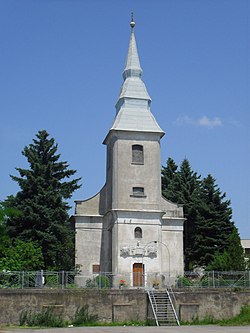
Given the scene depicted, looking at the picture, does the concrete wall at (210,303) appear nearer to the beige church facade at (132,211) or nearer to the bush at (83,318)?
the bush at (83,318)

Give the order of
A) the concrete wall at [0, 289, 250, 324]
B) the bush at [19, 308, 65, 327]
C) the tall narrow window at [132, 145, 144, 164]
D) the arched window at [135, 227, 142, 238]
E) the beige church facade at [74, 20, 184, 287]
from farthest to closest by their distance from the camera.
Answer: the tall narrow window at [132, 145, 144, 164] → the arched window at [135, 227, 142, 238] → the beige church facade at [74, 20, 184, 287] → the concrete wall at [0, 289, 250, 324] → the bush at [19, 308, 65, 327]

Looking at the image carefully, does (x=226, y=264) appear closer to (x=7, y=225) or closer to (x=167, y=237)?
(x=167, y=237)

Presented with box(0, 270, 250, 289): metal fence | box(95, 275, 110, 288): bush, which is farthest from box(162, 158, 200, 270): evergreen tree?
box(95, 275, 110, 288): bush

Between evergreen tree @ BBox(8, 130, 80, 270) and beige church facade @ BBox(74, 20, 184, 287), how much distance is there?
2.14 meters

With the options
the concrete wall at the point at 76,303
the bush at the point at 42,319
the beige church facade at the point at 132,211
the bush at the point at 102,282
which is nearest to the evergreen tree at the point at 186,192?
the beige church facade at the point at 132,211

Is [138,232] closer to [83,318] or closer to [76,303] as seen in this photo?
[76,303]

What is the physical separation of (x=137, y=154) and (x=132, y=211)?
5.21m

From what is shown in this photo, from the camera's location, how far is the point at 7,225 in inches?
1694

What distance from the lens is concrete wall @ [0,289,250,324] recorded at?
102 feet

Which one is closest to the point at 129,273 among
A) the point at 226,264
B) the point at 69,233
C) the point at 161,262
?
the point at 161,262

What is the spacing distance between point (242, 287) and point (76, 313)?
37.3 feet

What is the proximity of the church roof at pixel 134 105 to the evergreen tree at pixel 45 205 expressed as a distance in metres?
6.44

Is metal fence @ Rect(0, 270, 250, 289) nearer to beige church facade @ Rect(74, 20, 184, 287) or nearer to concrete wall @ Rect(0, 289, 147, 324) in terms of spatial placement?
beige church facade @ Rect(74, 20, 184, 287)

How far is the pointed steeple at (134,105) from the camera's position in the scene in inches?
1781
